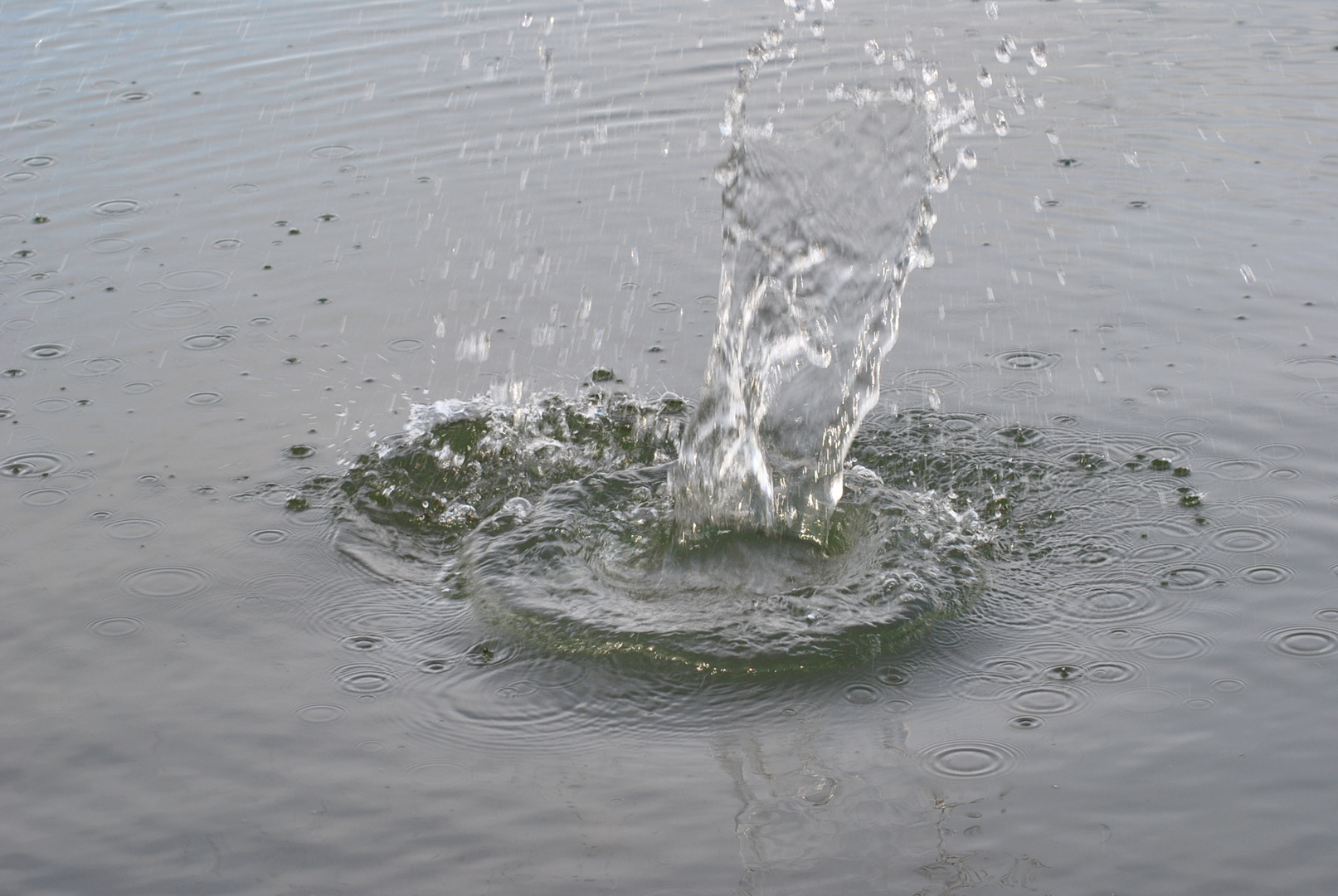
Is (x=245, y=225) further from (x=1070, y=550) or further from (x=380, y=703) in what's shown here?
(x=1070, y=550)

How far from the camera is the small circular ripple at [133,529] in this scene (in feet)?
18.7

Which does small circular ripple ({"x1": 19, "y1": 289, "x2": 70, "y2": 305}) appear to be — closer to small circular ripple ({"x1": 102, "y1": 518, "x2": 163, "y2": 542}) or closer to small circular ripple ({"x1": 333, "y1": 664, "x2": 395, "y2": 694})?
small circular ripple ({"x1": 102, "y1": 518, "x2": 163, "y2": 542})

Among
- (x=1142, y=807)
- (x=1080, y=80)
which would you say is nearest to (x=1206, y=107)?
(x=1080, y=80)

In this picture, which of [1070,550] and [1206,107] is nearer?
[1070,550]

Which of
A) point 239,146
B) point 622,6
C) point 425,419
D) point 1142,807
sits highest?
point 622,6

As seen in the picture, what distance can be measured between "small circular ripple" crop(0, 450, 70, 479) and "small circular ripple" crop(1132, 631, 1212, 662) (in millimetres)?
4844

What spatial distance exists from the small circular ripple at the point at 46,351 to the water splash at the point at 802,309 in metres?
3.68

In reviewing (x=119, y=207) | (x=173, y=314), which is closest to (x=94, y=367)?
(x=173, y=314)

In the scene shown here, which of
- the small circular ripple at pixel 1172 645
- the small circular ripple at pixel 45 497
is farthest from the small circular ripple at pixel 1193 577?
the small circular ripple at pixel 45 497

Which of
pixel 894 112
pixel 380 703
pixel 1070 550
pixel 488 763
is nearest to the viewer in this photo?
pixel 488 763

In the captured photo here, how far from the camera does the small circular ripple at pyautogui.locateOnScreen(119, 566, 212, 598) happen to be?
536 centimetres

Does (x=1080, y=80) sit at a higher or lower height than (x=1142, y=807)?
higher

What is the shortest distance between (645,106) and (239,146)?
337 cm

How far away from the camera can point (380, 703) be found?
4652mm
